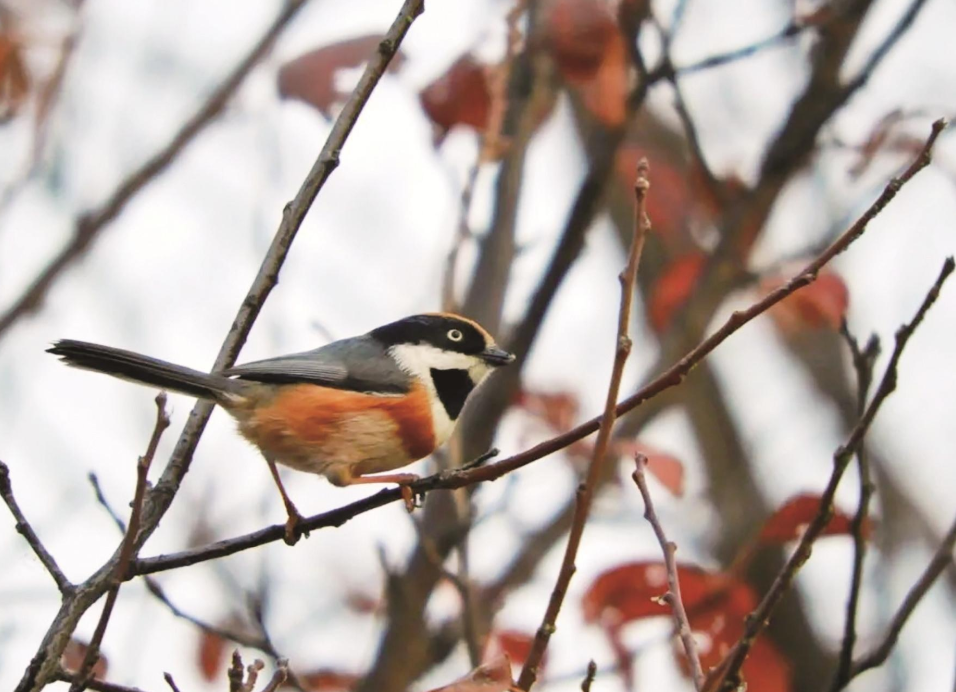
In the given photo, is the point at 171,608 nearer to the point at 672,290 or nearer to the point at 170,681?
the point at 170,681

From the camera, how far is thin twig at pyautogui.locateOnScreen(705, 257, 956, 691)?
260cm

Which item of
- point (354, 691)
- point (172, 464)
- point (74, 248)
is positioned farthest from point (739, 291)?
point (172, 464)

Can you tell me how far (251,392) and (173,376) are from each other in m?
0.37

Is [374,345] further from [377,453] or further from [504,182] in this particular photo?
[504,182]

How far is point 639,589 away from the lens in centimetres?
482

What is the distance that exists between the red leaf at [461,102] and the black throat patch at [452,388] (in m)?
1.16

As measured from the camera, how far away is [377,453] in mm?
3971

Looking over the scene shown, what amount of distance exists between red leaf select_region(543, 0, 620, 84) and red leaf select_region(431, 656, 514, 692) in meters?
3.13

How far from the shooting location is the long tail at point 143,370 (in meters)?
3.30

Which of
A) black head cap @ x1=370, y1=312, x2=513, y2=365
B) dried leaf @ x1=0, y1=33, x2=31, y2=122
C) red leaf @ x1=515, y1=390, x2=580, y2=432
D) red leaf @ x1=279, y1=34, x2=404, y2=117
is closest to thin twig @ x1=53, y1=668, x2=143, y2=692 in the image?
black head cap @ x1=370, y1=312, x2=513, y2=365

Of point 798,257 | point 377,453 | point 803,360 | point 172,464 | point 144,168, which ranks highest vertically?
point 803,360

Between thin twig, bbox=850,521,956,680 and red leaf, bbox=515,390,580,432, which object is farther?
red leaf, bbox=515,390,580,432

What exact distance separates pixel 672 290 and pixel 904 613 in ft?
11.3

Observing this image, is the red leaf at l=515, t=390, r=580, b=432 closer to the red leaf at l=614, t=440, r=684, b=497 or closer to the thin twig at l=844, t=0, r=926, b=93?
the red leaf at l=614, t=440, r=684, b=497
